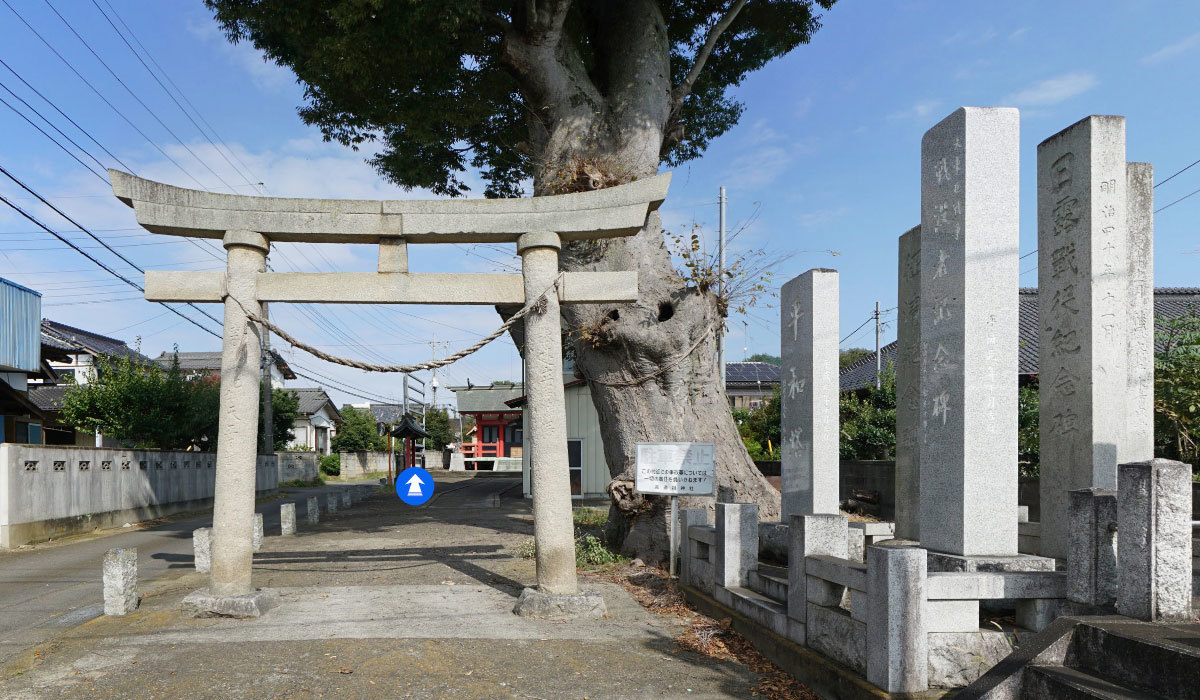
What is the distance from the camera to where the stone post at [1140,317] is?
6.32 m

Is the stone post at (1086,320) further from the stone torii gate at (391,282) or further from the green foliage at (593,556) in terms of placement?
the green foliage at (593,556)

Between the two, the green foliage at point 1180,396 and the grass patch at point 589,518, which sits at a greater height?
the green foliage at point 1180,396

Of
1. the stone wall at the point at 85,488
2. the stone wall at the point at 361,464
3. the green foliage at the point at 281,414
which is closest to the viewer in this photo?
the stone wall at the point at 85,488

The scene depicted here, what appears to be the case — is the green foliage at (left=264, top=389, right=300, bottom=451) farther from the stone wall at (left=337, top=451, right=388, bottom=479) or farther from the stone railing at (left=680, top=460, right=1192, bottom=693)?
the stone railing at (left=680, top=460, right=1192, bottom=693)

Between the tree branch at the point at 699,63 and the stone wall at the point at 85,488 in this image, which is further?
the stone wall at the point at 85,488

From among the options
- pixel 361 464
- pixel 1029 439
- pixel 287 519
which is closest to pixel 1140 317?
pixel 1029 439

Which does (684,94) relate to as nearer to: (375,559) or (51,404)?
(375,559)

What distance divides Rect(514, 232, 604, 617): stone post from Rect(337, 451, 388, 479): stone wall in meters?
43.6

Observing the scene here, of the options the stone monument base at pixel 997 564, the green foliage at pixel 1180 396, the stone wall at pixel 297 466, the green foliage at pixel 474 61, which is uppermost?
the green foliage at pixel 474 61

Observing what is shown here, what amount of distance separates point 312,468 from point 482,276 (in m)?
38.5

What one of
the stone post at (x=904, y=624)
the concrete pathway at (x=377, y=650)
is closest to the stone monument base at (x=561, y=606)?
the concrete pathway at (x=377, y=650)

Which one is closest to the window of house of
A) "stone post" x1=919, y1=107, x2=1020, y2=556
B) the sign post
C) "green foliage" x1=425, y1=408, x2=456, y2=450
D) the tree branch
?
the tree branch

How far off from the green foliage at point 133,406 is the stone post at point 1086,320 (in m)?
22.7

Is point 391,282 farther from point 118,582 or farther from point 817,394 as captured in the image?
point 817,394
